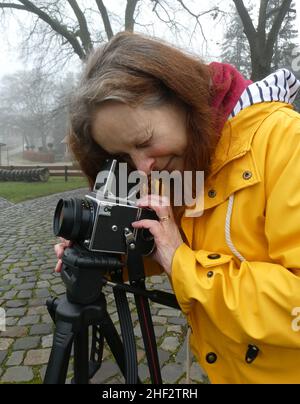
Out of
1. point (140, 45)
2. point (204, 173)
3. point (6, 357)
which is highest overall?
point (140, 45)

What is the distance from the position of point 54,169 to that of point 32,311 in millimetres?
20740

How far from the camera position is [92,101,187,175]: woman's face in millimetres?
1112

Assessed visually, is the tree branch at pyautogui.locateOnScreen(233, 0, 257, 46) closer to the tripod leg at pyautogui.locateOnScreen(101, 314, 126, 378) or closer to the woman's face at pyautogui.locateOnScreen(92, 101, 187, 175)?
the woman's face at pyautogui.locateOnScreen(92, 101, 187, 175)

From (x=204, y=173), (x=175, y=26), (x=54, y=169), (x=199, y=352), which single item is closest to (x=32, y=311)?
(x=199, y=352)

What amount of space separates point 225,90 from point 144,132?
0.97ft

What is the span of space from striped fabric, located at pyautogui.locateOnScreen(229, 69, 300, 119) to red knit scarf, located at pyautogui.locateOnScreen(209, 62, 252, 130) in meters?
0.02

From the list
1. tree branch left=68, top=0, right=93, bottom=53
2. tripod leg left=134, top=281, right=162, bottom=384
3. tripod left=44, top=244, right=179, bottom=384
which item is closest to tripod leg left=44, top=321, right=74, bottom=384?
tripod left=44, top=244, right=179, bottom=384

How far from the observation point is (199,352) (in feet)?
4.34

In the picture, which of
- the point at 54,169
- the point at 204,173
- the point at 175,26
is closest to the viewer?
the point at 204,173

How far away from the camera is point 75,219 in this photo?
1.16 metres

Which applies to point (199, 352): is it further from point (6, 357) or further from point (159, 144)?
point (6, 357)

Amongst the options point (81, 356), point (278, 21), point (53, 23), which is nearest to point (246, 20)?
point (278, 21)

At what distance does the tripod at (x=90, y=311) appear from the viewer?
1.16m

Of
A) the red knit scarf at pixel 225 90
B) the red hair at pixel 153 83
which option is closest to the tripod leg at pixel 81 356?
the red hair at pixel 153 83
